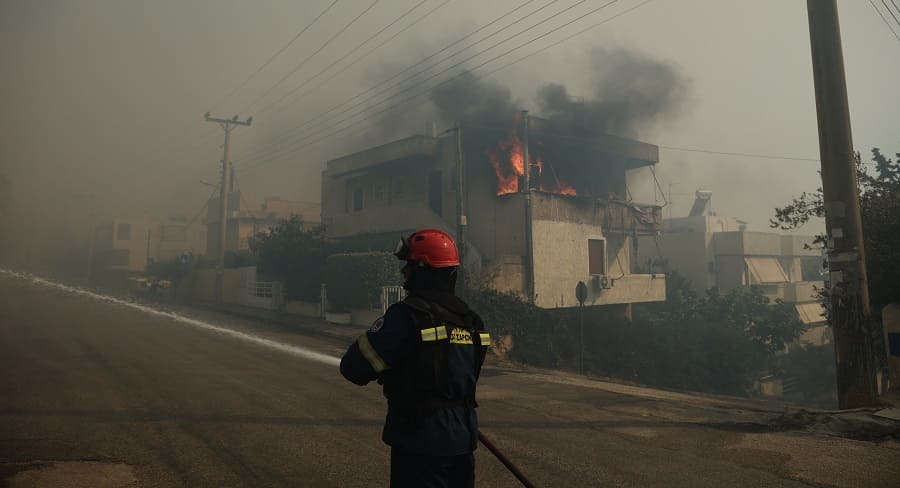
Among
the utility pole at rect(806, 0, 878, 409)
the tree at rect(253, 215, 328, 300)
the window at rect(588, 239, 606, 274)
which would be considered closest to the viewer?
the utility pole at rect(806, 0, 878, 409)

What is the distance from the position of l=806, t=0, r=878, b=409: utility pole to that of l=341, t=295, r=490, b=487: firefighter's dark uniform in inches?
289

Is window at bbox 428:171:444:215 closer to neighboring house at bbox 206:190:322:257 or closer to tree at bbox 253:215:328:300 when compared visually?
tree at bbox 253:215:328:300

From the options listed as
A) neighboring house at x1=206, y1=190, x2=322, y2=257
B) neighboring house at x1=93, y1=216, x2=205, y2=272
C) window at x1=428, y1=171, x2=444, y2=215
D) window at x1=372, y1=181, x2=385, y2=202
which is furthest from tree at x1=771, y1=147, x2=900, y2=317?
neighboring house at x1=93, y1=216, x2=205, y2=272

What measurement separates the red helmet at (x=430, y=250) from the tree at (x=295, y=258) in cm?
2090

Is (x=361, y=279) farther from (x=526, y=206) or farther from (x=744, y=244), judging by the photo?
(x=744, y=244)

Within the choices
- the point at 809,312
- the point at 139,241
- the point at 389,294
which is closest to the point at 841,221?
the point at 389,294

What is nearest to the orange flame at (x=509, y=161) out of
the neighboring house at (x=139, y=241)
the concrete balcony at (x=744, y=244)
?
the concrete balcony at (x=744, y=244)

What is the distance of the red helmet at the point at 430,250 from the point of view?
2805mm

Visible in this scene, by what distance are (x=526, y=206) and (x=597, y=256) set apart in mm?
5177

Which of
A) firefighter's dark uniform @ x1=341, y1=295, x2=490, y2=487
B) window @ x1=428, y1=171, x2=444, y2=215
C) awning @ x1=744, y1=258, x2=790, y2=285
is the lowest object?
firefighter's dark uniform @ x1=341, y1=295, x2=490, y2=487

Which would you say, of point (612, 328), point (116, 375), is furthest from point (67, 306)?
point (612, 328)

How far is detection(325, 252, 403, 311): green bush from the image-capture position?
20.0 metres

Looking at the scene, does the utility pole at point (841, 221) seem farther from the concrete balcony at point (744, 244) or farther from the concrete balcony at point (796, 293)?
the concrete balcony at point (796, 293)

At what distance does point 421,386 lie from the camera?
8.39 feet
